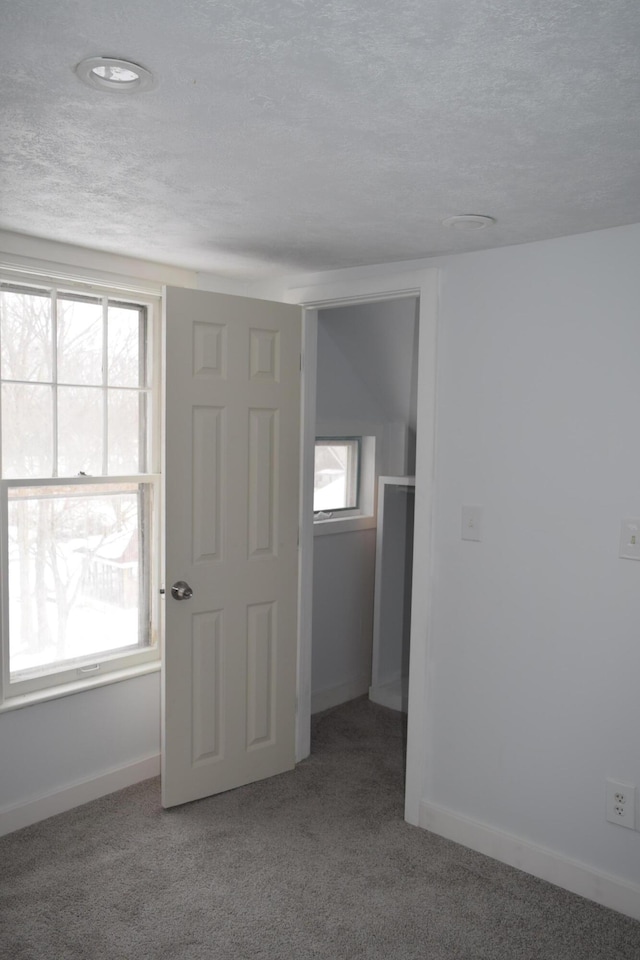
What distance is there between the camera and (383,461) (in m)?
4.40

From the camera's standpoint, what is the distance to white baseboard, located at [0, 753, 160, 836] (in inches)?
109

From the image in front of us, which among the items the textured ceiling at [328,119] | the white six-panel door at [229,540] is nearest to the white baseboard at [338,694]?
the white six-panel door at [229,540]

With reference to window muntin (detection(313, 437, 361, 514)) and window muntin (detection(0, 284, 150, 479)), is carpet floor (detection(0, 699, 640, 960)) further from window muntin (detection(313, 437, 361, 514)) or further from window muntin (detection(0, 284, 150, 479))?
window muntin (detection(313, 437, 361, 514))

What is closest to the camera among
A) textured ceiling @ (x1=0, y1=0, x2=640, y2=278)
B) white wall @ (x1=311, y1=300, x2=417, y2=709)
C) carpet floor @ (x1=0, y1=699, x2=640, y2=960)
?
textured ceiling @ (x1=0, y1=0, x2=640, y2=278)

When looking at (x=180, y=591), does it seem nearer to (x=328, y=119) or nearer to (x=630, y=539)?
(x=630, y=539)

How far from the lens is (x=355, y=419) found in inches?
165

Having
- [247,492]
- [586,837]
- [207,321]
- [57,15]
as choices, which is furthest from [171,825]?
[57,15]

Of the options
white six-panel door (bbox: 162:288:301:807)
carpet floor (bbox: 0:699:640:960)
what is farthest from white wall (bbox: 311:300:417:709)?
carpet floor (bbox: 0:699:640:960)

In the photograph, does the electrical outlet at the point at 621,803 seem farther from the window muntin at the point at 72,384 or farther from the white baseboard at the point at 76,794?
the window muntin at the point at 72,384

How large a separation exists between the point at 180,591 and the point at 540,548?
4.59ft

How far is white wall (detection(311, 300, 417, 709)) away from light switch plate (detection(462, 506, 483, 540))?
4.65 ft

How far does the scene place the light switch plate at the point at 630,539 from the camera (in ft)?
7.55

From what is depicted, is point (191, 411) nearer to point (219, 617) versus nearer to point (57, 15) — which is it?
point (219, 617)

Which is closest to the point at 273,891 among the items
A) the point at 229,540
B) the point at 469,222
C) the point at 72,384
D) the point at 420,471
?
the point at 229,540
